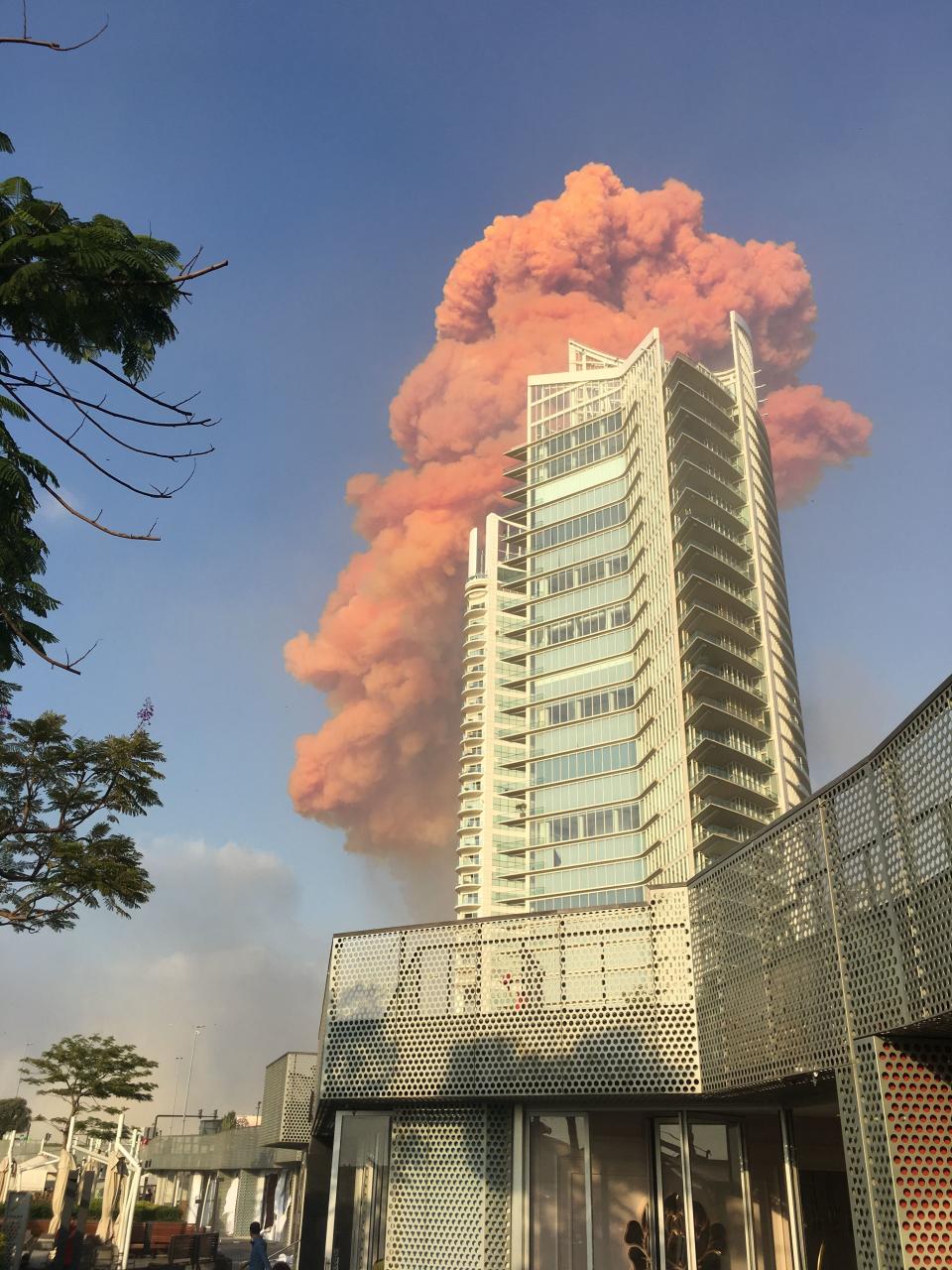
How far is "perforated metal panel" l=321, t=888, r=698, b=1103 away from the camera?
56.1 ft

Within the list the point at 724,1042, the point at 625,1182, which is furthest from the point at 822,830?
the point at 625,1182

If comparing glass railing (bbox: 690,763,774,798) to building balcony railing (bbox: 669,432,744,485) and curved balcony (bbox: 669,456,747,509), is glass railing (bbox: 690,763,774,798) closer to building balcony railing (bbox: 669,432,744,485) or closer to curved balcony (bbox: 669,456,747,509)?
curved balcony (bbox: 669,456,747,509)

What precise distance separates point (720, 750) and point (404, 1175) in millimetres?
60403

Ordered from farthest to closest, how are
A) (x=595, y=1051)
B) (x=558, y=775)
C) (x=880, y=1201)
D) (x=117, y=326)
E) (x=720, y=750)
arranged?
1. (x=558, y=775)
2. (x=720, y=750)
3. (x=595, y=1051)
4. (x=880, y=1201)
5. (x=117, y=326)

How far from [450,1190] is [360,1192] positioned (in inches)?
84.3

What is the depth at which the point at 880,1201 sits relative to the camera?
1122 centimetres

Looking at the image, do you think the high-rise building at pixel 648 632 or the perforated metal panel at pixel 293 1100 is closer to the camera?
the perforated metal panel at pixel 293 1100

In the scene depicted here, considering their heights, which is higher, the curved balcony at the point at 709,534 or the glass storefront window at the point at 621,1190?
the curved balcony at the point at 709,534

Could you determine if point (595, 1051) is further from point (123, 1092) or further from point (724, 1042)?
point (123, 1092)

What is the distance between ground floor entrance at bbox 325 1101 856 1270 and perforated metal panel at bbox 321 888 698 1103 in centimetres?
138

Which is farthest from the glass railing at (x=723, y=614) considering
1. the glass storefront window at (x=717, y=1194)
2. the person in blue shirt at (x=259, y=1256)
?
the person in blue shirt at (x=259, y=1256)

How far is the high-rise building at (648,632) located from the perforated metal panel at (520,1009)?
56.5 m

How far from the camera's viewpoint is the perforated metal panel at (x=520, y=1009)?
17109mm

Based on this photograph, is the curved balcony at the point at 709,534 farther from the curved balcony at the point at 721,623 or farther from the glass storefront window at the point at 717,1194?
the glass storefront window at the point at 717,1194
